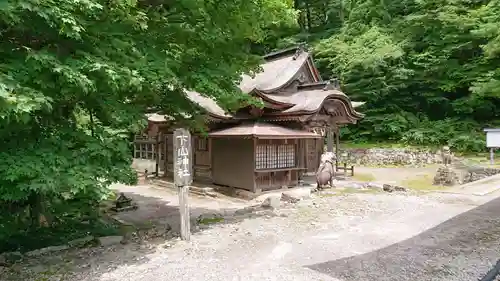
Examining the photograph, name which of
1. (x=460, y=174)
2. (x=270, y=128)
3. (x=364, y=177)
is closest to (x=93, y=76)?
(x=270, y=128)

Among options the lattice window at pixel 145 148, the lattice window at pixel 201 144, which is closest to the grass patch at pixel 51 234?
the lattice window at pixel 201 144

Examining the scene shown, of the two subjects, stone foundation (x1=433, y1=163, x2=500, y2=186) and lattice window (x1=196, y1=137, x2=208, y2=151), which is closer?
stone foundation (x1=433, y1=163, x2=500, y2=186)

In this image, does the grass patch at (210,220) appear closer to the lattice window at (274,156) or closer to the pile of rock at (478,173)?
the lattice window at (274,156)

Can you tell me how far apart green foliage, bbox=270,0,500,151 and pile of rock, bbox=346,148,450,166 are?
1976 mm

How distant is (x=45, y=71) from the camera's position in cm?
557

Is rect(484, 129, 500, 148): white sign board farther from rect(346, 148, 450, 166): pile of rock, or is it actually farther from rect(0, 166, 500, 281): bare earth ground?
rect(0, 166, 500, 281): bare earth ground

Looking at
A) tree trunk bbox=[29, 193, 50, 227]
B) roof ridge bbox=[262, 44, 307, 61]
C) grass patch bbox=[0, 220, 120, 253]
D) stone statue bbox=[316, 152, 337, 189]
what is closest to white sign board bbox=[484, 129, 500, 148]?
stone statue bbox=[316, 152, 337, 189]

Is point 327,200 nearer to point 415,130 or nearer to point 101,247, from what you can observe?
point 101,247

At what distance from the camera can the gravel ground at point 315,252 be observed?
5750 mm

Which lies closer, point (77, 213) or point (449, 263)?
point (449, 263)

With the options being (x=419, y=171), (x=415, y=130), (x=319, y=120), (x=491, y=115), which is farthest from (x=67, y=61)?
(x=491, y=115)

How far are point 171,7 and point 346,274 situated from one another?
6412 millimetres

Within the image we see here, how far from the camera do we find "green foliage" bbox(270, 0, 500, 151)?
960 inches

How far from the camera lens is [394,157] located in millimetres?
23453
